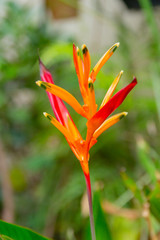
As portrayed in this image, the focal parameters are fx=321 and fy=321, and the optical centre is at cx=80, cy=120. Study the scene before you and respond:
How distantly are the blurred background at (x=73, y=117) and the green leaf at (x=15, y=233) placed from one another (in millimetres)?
516

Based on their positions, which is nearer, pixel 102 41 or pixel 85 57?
pixel 85 57

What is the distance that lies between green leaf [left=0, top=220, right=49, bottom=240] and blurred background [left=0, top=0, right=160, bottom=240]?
52 cm

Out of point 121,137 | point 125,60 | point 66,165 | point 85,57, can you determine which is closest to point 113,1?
point 125,60

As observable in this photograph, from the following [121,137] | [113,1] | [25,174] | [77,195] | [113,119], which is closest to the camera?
[113,119]

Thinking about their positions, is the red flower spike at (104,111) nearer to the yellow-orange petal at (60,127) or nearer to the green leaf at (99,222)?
the yellow-orange petal at (60,127)

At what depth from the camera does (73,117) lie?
1.25 meters

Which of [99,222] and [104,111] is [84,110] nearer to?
[104,111]

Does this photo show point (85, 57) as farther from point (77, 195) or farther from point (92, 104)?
point (77, 195)

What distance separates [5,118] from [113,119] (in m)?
1.53

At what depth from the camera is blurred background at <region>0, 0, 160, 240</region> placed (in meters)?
1.05

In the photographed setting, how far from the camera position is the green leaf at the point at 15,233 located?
0.81 ft

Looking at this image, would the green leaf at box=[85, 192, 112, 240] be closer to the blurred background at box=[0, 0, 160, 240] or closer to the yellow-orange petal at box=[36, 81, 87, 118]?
the yellow-orange petal at box=[36, 81, 87, 118]

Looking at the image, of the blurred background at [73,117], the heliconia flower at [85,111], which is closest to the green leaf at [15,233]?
the heliconia flower at [85,111]

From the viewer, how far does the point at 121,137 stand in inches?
53.5
